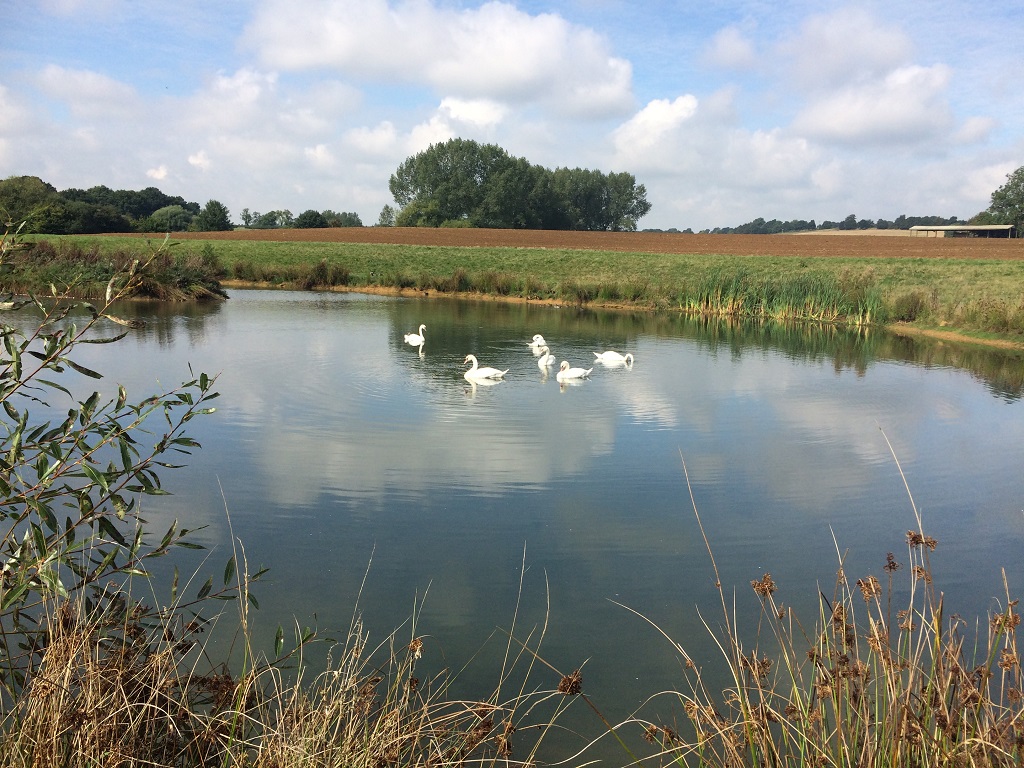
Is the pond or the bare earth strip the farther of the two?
the bare earth strip

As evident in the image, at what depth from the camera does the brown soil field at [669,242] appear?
146 ft

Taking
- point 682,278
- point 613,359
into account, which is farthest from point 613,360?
point 682,278

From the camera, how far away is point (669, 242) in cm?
5378

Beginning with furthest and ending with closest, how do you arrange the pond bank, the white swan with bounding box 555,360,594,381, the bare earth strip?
the bare earth strip < the pond bank < the white swan with bounding box 555,360,594,381

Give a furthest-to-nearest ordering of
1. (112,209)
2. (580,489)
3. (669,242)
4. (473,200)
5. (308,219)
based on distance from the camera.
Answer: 1. (473,200)
2. (308,219)
3. (112,209)
4. (669,242)
5. (580,489)

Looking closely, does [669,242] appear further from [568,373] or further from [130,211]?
[130,211]

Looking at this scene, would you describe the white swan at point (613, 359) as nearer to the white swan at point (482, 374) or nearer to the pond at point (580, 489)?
the pond at point (580, 489)

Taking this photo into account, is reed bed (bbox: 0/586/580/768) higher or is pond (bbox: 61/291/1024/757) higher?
reed bed (bbox: 0/586/580/768)

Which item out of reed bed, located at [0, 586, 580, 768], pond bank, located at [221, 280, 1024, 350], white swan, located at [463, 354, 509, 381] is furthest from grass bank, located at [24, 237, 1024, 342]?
reed bed, located at [0, 586, 580, 768]

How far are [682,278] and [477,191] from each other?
51.3 metres

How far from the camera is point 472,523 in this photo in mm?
6121

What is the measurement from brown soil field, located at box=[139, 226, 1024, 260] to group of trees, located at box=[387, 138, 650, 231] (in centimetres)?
1649

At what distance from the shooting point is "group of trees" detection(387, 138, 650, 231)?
255 feet

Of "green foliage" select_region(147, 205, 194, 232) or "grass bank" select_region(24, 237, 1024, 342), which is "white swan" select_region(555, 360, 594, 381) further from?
"green foliage" select_region(147, 205, 194, 232)
